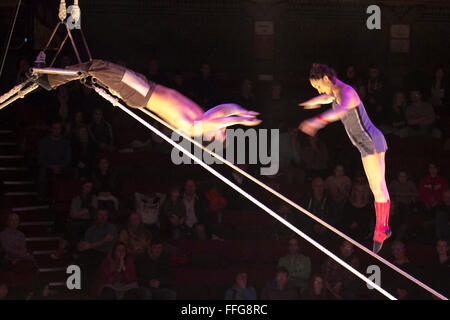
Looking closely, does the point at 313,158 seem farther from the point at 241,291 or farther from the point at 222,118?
the point at 222,118

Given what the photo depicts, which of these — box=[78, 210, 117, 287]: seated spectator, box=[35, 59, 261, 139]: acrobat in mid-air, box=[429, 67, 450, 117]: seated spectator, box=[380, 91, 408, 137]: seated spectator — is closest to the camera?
box=[35, 59, 261, 139]: acrobat in mid-air

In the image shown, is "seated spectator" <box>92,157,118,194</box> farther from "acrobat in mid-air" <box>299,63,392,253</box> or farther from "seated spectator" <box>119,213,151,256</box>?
"acrobat in mid-air" <box>299,63,392,253</box>

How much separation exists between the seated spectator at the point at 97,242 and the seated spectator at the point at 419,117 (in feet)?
13.7

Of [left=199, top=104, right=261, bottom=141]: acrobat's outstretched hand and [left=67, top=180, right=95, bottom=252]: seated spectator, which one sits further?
[left=67, top=180, right=95, bottom=252]: seated spectator

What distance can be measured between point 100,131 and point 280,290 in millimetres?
2906

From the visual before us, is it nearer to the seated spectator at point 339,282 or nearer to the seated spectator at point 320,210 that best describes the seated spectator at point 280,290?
the seated spectator at point 339,282

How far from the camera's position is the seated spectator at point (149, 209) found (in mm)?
8922

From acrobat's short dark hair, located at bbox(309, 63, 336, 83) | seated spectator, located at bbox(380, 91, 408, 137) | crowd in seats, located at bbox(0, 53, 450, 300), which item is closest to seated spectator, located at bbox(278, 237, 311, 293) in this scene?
crowd in seats, located at bbox(0, 53, 450, 300)

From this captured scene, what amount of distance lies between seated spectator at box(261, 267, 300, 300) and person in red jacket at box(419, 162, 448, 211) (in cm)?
209

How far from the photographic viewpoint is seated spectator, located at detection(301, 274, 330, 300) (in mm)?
8602

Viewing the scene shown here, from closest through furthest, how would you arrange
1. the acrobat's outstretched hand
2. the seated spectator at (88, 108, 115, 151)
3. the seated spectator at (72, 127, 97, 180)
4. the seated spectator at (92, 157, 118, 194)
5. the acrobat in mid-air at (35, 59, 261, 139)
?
the acrobat in mid-air at (35, 59, 261, 139)
the acrobat's outstretched hand
the seated spectator at (92, 157, 118, 194)
the seated spectator at (72, 127, 97, 180)
the seated spectator at (88, 108, 115, 151)

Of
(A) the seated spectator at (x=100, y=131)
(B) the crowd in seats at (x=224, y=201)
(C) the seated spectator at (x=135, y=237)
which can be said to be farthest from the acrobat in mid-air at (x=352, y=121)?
(A) the seated spectator at (x=100, y=131)

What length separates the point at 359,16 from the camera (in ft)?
38.4

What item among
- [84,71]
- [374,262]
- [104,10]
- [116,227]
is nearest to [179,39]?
[104,10]
